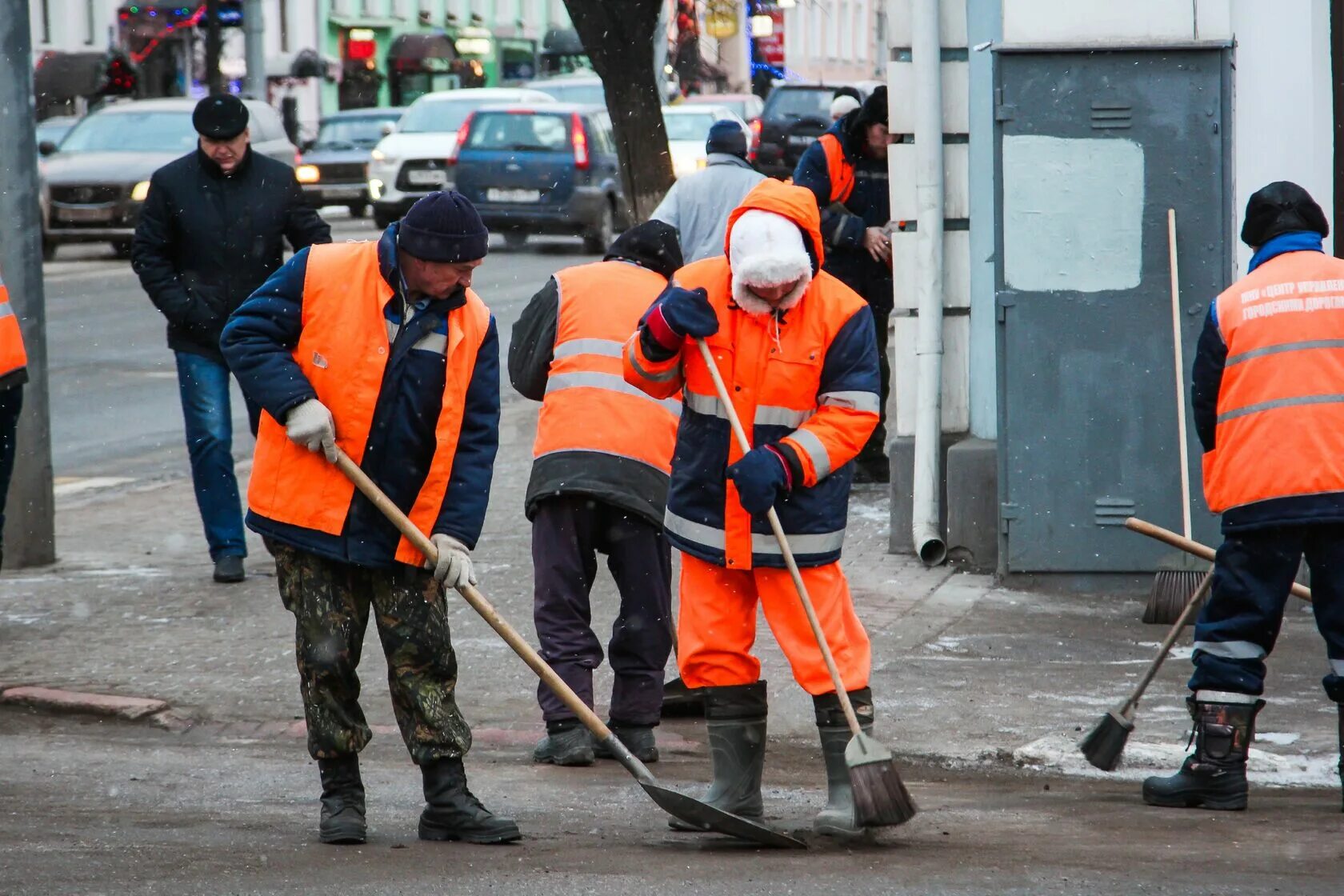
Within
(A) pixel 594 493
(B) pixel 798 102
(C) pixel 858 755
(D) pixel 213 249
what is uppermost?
(B) pixel 798 102

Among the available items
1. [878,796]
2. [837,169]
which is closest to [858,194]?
[837,169]

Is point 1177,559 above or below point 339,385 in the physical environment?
below

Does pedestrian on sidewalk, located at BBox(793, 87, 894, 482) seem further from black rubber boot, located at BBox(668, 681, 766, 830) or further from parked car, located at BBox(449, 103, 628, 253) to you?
parked car, located at BBox(449, 103, 628, 253)

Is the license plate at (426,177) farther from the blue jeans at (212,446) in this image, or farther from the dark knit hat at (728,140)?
the blue jeans at (212,446)

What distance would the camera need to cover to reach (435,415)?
5.30m

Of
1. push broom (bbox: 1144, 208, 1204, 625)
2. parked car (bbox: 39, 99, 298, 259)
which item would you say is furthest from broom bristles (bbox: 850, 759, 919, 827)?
parked car (bbox: 39, 99, 298, 259)

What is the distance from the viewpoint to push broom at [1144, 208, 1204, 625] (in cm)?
800

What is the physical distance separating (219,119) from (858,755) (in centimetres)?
459

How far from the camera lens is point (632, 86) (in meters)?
14.1

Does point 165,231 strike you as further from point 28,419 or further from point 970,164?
point 970,164

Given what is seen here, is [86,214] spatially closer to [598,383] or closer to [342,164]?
[342,164]

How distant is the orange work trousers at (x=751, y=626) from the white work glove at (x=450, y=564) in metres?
0.61

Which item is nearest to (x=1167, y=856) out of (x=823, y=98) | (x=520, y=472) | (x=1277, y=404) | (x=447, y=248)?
(x=1277, y=404)

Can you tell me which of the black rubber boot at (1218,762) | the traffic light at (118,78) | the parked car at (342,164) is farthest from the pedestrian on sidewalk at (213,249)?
the traffic light at (118,78)
